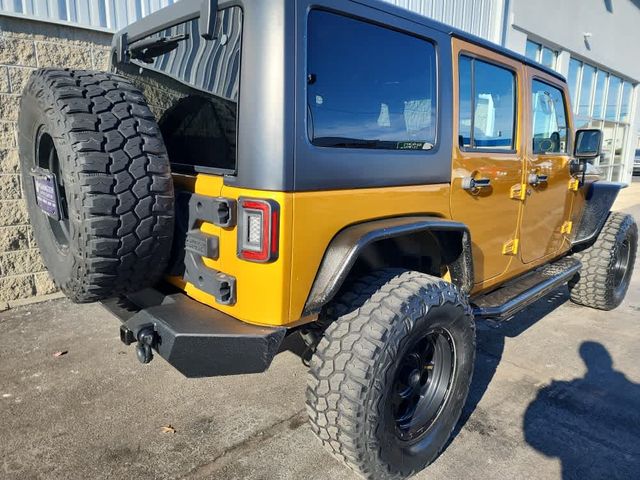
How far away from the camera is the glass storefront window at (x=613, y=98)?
48.9ft

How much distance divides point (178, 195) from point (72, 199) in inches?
17.9

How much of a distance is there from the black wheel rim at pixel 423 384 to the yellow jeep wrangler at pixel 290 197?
0.4 inches

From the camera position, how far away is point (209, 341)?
179 cm

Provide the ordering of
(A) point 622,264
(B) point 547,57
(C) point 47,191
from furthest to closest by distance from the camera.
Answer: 1. (B) point 547,57
2. (A) point 622,264
3. (C) point 47,191

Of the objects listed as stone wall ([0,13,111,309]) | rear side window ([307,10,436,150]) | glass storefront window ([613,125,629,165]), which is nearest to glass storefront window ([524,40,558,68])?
glass storefront window ([613,125,629,165])

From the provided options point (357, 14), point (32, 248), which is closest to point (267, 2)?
point (357, 14)

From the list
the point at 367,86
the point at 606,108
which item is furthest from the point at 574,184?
the point at 606,108

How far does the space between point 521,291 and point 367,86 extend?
197cm

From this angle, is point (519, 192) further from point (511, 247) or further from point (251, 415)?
point (251, 415)

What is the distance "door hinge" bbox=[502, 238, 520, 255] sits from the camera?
3131 mm

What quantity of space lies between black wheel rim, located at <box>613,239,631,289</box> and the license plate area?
4.96 m

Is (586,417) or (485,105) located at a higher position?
(485,105)

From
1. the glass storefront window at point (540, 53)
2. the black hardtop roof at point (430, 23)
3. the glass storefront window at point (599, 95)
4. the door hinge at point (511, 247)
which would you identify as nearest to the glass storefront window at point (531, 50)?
the glass storefront window at point (540, 53)

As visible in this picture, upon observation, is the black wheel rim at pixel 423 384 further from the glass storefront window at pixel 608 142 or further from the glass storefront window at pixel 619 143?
the glass storefront window at pixel 619 143
